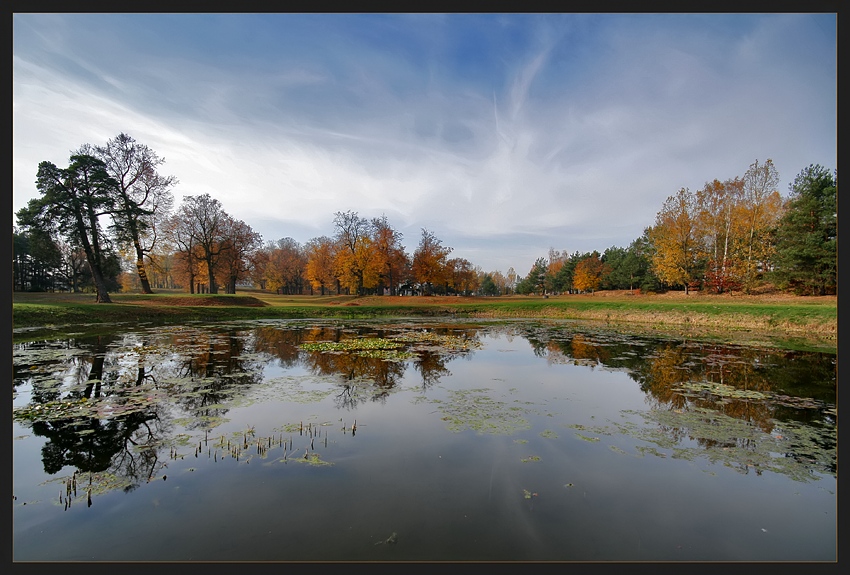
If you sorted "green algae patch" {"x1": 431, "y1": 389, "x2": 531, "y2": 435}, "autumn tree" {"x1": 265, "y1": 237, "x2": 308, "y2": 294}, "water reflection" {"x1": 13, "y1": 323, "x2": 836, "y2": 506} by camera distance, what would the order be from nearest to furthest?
"water reflection" {"x1": 13, "y1": 323, "x2": 836, "y2": 506}, "green algae patch" {"x1": 431, "y1": 389, "x2": 531, "y2": 435}, "autumn tree" {"x1": 265, "y1": 237, "x2": 308, "y2": 294}

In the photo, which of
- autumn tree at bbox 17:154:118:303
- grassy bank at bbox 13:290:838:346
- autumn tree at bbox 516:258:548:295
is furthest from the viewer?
autumn tree at bbox 516:258:548:295

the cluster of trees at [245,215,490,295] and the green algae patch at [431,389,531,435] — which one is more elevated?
the cluster of trees at [245,215,490,295]

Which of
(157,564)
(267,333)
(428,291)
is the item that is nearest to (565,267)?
(428,291)

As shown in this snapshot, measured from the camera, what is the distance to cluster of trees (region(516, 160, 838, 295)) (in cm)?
2947

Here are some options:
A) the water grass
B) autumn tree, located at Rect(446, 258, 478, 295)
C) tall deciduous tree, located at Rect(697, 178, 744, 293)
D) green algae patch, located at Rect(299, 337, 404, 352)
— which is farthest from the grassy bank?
autumn tree, located at Rect(446, 258, 478, 295)

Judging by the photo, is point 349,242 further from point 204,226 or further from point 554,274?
point 554,274

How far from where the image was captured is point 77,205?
1083 inches

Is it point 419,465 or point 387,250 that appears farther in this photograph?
point 387,250

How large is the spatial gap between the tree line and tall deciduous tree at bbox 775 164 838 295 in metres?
0.09

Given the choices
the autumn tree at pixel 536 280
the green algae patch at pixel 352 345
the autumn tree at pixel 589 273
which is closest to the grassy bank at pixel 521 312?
the green algae patch at pixel 352 345

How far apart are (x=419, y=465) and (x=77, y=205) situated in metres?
36.4

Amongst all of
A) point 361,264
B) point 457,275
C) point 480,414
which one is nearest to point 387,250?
point 361,264

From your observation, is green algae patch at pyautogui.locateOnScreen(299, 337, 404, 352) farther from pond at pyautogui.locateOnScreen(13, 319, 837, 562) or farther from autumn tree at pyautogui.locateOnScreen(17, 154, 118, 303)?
autumn tree at pyautogui.locateOnScreen(17, 154, 118, 303)

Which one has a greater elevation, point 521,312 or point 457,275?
point 457,275
